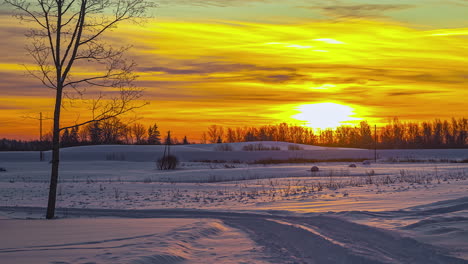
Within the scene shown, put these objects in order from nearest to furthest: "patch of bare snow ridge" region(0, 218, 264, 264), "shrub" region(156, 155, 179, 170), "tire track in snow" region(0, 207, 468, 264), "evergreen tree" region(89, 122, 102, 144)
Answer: "patch of bare snow ridge" region(0, 218, 264, 264) < "tire track in snow" region(0, 207, 468, 264) < "evergreen tree" region(89, 122, 102, 144) < "shrub" region(156, 155, 179, 170)

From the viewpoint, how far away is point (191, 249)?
10234 mm

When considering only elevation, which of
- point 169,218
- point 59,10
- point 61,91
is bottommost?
point 169,218

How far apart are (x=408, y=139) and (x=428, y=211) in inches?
6162

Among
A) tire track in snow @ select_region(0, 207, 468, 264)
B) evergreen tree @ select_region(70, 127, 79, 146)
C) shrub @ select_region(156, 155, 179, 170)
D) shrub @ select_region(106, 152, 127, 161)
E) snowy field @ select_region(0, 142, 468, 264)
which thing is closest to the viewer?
tire track in snow @ select_region(0, 207, 468, 264)

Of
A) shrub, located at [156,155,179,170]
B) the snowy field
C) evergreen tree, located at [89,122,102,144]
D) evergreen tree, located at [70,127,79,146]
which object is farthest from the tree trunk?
evergreen tree, located at [70,127,79,146]

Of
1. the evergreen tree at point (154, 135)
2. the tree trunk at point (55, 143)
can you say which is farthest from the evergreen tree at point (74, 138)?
the tree trunk at point (55, 143)

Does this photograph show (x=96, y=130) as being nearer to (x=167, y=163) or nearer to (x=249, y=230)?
(x=249, y=230)

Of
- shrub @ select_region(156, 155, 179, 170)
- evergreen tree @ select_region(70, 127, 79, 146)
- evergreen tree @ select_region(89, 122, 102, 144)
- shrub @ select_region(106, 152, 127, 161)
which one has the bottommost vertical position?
shrub @ select_region(156, 155, 179, 170)

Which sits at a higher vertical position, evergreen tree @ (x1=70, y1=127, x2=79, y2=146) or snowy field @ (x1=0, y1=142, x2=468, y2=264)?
evergreen tree @ (x1=70, y1=127, x2=79, y2=146)

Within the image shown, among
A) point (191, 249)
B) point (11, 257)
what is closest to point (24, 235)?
point (11, 257)

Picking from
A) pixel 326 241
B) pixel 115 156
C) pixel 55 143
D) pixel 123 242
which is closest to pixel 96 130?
pixel 55 143

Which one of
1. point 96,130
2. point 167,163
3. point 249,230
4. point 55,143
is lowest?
point 249,230

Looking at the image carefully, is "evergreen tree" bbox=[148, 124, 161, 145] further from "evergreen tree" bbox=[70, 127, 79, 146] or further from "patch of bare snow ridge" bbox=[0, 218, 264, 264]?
"patch of bare snow ridge" bbox=[0, 218, 264, 264]

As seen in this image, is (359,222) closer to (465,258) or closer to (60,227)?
(465,258)
